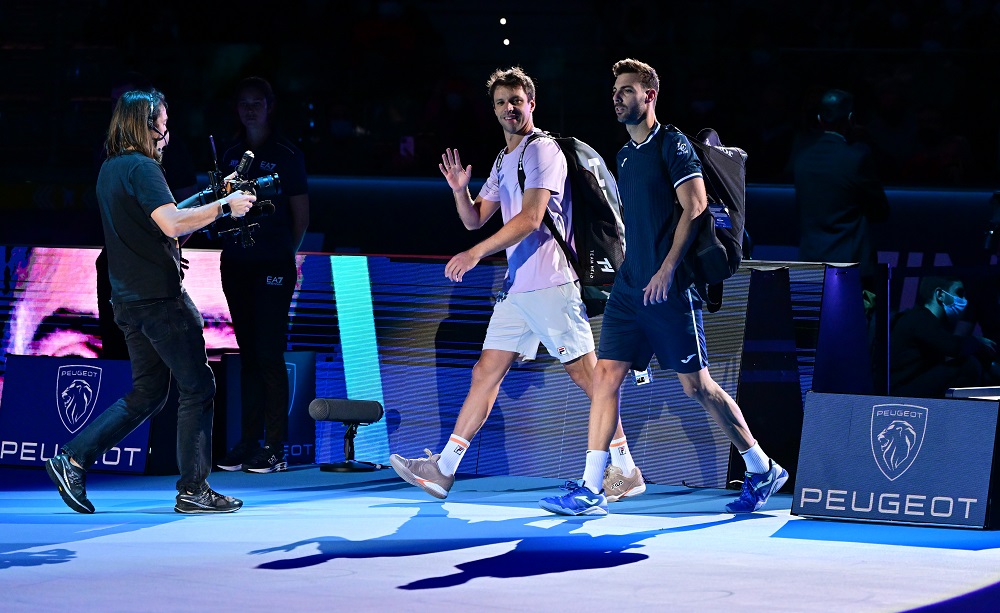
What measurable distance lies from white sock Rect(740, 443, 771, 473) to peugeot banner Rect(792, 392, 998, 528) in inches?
6.9

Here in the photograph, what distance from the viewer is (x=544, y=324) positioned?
23.4 feet

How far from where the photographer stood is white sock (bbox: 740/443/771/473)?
22.4 ft

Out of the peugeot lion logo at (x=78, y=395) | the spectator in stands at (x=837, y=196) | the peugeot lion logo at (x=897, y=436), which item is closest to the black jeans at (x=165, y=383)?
the peugeot lion logo at (x=78, y=395)

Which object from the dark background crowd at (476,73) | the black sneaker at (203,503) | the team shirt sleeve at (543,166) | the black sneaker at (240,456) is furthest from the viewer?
the dark background crowd at (476,73)

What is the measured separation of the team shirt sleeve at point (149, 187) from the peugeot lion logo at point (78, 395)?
6.48 ft

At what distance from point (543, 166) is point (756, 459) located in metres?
1.68

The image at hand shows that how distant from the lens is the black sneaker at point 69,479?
677 cm

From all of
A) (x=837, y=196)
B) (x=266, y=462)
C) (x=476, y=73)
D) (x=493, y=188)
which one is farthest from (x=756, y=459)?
(x=476, y=73)

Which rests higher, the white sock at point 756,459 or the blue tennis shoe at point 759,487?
the white sock at point 756,459

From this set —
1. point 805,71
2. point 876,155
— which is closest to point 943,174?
point 876,155

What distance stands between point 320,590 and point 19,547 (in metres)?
1.55

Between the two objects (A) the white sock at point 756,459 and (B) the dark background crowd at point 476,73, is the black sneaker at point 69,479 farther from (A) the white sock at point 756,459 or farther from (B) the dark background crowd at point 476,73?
(B) the dark background crowd at point 476,73

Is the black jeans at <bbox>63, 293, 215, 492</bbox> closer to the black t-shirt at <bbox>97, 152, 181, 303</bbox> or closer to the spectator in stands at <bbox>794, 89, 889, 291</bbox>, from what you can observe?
the black t-shirt at <bbox>97, 152, 181, 303</bbox>

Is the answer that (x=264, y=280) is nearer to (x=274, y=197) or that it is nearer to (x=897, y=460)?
(x=274, y=197)
